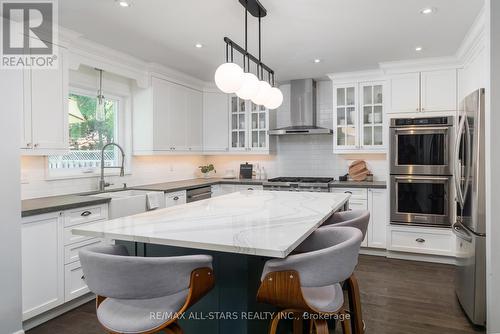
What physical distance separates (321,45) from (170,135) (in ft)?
7.57

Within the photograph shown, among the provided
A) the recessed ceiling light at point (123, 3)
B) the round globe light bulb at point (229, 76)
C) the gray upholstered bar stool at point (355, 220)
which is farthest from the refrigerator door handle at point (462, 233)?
the recessed ceiling light at point (123, 3)

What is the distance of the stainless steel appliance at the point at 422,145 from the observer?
393cm

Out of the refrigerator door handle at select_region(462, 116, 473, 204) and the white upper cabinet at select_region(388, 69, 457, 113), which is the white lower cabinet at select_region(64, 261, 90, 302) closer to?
the refrigerator door handle at select_region(462, 116, 473, 204)

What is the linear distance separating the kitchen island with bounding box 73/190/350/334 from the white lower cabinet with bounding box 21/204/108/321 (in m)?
1.02

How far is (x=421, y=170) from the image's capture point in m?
4.04

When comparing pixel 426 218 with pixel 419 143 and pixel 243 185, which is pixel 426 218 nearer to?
pixel 419 143

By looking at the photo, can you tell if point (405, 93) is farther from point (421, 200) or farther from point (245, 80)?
point (245, 80)

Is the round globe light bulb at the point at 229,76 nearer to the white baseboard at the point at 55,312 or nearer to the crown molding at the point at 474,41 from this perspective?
the crown molding at the point at 474,41

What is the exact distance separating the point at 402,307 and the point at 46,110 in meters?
3.50

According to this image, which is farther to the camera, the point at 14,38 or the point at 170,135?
the point at 170,135

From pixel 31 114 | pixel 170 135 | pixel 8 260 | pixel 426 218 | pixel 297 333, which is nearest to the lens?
pixel 297 333

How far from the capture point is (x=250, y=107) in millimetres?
5363

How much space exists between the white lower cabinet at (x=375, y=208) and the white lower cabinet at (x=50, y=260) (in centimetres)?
318

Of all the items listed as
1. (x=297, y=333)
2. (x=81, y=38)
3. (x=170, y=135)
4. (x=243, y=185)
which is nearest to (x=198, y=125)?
(x=170, y=135)
